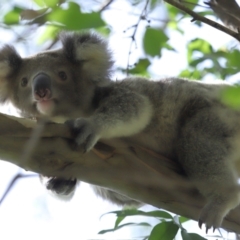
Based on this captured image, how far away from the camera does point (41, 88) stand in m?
2.85

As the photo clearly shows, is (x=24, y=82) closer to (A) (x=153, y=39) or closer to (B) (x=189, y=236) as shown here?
(A) (x=153, y=39)

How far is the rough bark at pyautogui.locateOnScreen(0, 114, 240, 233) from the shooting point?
2.09 meters

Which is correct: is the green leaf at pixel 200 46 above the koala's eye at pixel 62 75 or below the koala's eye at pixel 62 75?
above

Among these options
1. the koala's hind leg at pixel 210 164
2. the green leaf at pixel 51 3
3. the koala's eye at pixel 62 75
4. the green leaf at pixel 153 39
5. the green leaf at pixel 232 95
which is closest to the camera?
the green leaf at pixel 232 95

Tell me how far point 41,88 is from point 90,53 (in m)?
0.52

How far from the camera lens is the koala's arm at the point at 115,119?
2387 mm

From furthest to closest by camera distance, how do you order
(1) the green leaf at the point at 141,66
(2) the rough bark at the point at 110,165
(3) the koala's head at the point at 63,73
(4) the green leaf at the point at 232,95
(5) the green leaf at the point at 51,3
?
(1) the green leaf at the point at 141,66
(3) the koala's head at the point at 63,73
(2) the rough bark at the point at 110,165
(5) the green leaf at the point at 51,3
(4) the green leaf at the point at 232,95

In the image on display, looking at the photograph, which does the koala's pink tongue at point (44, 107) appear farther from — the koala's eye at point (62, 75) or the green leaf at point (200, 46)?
the green leaf at point (200, 46)

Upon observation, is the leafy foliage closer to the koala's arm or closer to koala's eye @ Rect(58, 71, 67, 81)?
the koala's arm

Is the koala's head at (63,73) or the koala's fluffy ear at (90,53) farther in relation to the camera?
the koala's fluffy ear at (90,53)

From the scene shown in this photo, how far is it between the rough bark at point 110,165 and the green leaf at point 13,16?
0.54 metres

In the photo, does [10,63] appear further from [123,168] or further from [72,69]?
[123,168]

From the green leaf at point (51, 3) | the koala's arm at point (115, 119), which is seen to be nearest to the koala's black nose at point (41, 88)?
the koala's arm at point (115, 119)

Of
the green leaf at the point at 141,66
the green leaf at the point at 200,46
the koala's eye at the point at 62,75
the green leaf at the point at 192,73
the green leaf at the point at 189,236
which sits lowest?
the green leaf at the point at 189,236
